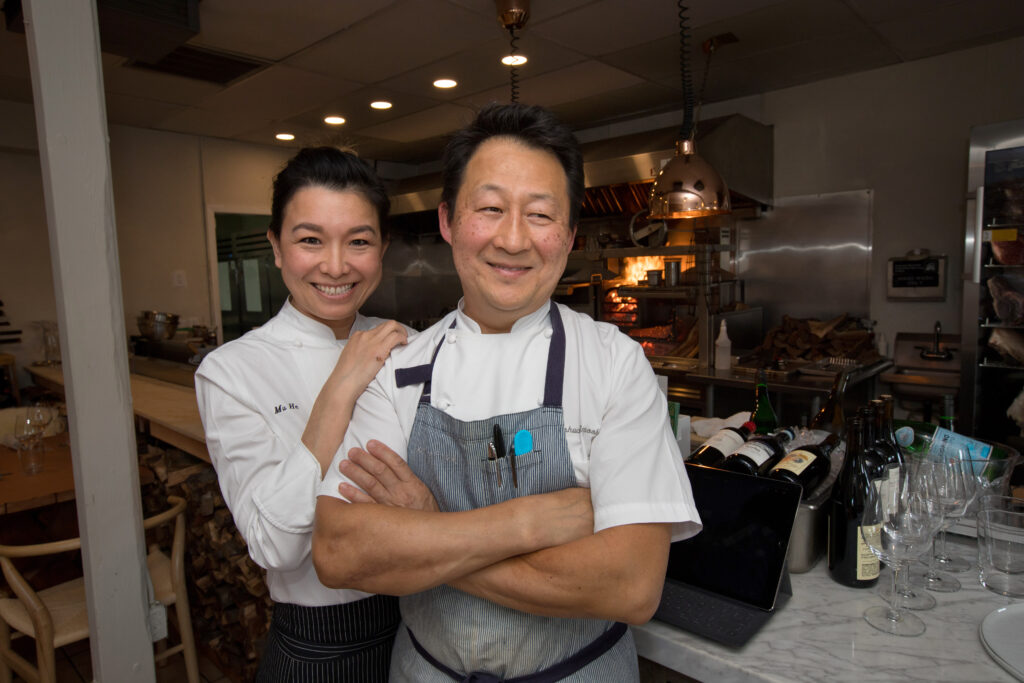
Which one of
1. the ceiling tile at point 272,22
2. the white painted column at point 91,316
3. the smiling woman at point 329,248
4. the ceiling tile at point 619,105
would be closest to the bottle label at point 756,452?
the smiling woman at point 329,248

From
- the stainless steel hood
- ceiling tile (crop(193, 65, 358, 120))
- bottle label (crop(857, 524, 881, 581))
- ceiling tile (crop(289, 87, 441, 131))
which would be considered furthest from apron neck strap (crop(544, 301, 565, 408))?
ceiling tile (crop(289, 87, 441, 131))

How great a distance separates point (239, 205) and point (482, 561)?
20.2ft

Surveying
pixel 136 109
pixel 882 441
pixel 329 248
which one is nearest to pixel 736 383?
pixel 882 441

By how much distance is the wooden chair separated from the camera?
2.17 meters

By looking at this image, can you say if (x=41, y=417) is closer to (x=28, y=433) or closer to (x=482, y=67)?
(x=28, y=433)

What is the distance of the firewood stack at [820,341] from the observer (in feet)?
14.6

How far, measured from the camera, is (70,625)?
89.4 inches

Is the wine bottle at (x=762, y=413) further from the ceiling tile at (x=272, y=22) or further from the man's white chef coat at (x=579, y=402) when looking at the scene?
the ceiling tile at (x=272, y=22)

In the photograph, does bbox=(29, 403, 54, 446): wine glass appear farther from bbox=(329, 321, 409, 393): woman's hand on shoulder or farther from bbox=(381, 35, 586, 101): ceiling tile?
bbox=(381, 35, 586, 101): ceiling tile

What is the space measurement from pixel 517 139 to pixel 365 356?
20.1 inches

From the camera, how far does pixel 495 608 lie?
1092mm

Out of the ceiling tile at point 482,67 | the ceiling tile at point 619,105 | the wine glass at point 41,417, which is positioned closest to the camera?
the wine glass at point 41,417

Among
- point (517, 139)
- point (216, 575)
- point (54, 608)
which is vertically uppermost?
point (517, 139)

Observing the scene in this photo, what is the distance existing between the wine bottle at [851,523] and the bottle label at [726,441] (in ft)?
0.81
